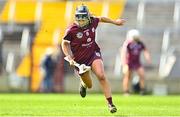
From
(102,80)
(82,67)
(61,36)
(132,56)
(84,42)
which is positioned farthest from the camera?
(61,36)

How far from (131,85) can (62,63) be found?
12.6ft

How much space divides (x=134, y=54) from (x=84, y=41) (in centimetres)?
1170

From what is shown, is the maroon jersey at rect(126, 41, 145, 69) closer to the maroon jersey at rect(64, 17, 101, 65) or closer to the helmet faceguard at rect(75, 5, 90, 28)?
the maroon jersey at rect(64, 17, 101, 65)

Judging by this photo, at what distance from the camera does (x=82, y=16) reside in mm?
15578

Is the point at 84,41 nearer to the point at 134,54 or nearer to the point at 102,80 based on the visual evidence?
the point at 102,80

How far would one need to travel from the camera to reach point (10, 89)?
32.1 m

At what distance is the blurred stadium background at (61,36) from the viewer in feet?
105

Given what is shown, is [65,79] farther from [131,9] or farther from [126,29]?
[131,9]

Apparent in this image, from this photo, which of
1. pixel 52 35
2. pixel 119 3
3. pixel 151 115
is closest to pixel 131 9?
pixel 119 3

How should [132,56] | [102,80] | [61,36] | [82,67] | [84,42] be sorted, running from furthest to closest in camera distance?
[61,36]
[132,56]
[84,42]
[82,67]
[102,80]

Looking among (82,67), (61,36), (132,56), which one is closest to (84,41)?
(82,67)

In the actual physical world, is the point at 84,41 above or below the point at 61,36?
above

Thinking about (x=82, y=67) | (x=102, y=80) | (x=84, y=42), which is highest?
(x=84, y=42)

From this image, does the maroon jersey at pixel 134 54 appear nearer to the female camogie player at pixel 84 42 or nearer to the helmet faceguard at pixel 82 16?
the female camogie player at pixel 84 42
